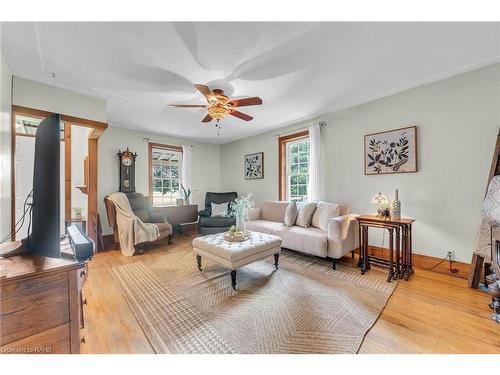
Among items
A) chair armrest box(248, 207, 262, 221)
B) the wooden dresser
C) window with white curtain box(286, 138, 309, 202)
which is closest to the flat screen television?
the wooden dresser

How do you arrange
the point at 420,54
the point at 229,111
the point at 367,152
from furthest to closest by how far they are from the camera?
the point at 367,152 < the point at 229,111 < the point at 420,54

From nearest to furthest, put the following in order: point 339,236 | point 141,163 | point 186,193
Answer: point 339,236 → point 141,163 → point 186,193

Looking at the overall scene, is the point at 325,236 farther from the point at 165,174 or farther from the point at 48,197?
the point at 165,174

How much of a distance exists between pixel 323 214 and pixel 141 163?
394 cm

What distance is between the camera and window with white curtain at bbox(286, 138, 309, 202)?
4137 millimetres

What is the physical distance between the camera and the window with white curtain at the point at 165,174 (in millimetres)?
4852

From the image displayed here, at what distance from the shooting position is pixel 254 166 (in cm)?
499

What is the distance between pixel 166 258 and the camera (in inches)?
124

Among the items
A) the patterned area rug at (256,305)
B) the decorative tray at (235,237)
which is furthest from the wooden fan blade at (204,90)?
the patterned area rug at (256,305)

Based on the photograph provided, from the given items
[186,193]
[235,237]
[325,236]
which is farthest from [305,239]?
[186,193]

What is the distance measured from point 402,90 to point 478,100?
759 millimetres

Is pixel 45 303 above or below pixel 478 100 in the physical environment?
below
